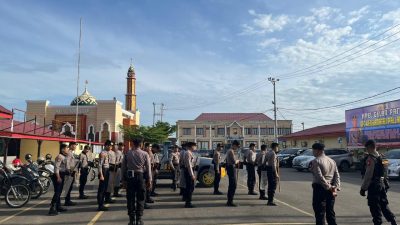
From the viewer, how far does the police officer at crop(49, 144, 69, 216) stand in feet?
31.6

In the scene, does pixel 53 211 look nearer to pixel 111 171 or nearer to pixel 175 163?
pixel 111 171

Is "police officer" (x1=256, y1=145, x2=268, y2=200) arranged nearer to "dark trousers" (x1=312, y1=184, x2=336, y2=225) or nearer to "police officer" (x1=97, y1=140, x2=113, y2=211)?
"police officer" (x1=97, y1=140, x2=113, y2=211)

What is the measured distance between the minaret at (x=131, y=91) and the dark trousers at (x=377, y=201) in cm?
→ 6640

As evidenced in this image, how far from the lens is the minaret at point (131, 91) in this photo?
240 ft

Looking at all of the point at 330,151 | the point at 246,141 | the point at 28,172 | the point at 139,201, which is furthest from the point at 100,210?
the point at 246,141

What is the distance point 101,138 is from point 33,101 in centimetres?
1163

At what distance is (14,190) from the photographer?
35.2 feet

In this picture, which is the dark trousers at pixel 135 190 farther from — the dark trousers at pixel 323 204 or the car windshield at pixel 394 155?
the car windshield at pixel 394 155

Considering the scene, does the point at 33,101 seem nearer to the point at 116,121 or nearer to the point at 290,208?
the point at 116,121

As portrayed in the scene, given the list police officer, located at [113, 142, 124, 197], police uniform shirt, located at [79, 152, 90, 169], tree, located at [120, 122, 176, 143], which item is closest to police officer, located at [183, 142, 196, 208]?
police officer, located at [113, 142, 124, 197]

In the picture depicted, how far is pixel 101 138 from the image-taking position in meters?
55.6

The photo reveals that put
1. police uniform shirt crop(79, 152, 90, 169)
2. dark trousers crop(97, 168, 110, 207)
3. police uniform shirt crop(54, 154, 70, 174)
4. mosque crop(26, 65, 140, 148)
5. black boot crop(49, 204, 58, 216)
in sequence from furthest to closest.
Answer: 1. mosque crop(26, 65, 140, 148)
2. police uniform shirt crop(79, 152, 90, 169)
3. dark trousers crop(97, 168, 110, 207)
4. police uniform shirt crop(54, 154, 70, 174)
5. black boot crop(49, 204, 58, 216)

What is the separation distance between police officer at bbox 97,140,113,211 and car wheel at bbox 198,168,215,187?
4753 mm

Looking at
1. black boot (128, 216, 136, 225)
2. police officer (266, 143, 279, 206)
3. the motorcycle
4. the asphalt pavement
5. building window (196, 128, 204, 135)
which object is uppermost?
building window (196, 128, 204, 135)
